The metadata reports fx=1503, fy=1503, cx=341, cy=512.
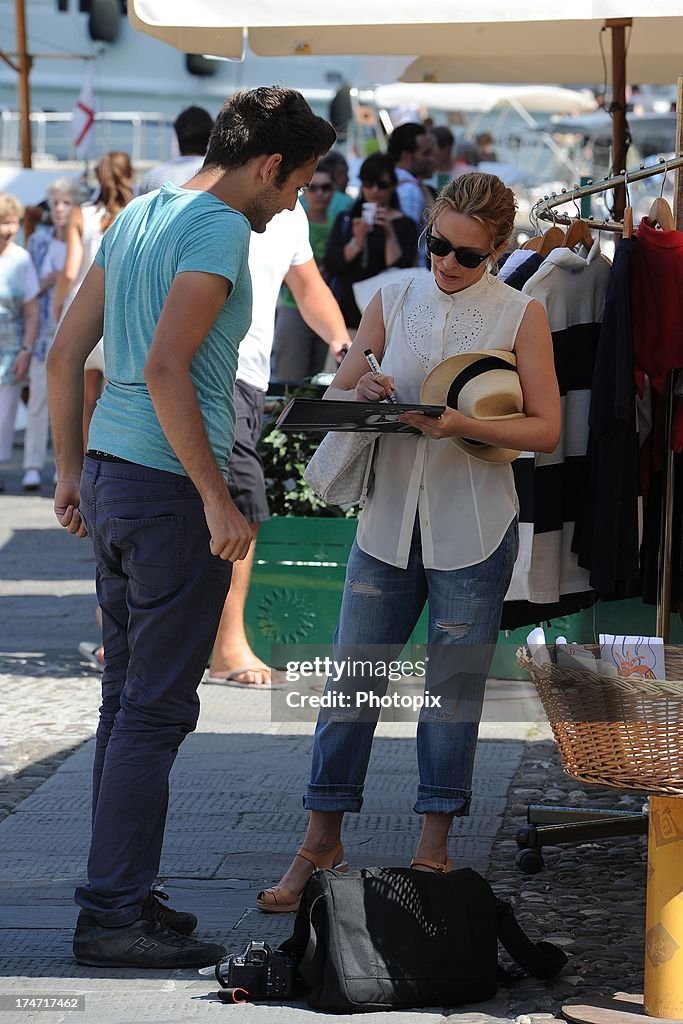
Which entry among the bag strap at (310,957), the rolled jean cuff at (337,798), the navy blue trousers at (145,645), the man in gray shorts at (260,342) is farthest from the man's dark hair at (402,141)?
the bag strap at (310,957)

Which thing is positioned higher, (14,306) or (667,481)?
(667,481)

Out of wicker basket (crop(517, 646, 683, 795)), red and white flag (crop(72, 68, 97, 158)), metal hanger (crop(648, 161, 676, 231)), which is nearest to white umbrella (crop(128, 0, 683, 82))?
metal hanger (crop(648, 161, 676, 231))

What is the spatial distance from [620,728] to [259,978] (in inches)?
39.3

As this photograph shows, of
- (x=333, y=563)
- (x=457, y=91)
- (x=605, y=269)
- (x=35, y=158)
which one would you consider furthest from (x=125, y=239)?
(x=35, y=158)

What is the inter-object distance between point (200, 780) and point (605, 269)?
7.08 ft

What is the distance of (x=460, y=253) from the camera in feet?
12.3

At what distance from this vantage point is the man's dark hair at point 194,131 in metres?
6.22

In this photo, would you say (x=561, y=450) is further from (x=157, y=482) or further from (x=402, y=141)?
(x=402, y=141)

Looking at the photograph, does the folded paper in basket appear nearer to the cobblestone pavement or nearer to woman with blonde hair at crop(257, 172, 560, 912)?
woman with blonde hair at crop(257, 172, 560, 912)

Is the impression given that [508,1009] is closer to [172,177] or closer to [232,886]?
[232,886]

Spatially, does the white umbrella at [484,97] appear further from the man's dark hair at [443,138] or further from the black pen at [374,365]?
the black pen at [374,365]

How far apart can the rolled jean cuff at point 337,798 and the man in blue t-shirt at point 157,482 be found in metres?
0.48

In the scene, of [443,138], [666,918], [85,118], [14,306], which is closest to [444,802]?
[666,918]

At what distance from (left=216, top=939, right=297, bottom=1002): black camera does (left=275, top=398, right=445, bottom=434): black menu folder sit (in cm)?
122
